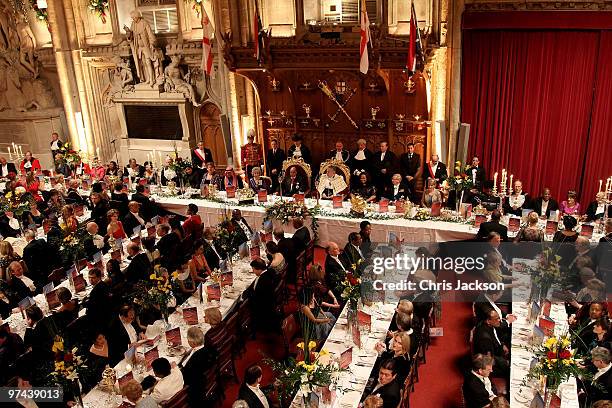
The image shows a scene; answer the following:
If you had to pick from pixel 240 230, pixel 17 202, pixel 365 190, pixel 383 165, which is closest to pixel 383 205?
pixel 365 190

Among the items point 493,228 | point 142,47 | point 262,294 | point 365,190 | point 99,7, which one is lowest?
point 262,294

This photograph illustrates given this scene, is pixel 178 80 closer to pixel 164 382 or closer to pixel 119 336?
pixel 119 336

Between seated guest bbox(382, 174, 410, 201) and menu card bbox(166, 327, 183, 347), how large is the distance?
5.02m

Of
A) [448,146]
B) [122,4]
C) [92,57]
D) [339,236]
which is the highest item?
[122,4]

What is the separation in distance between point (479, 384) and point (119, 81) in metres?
13.4

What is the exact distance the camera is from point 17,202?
931 cm

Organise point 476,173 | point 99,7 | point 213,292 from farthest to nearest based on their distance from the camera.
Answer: point 99,7 < point 476,173 < point 213,292

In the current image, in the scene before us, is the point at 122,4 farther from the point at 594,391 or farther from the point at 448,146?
the point at 594,391

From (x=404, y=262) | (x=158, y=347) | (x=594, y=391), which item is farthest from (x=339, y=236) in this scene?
(x=594, y=391)

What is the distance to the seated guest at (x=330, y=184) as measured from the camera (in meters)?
10.1

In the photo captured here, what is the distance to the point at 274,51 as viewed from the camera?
1170 centimetres

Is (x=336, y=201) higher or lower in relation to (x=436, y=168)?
lower

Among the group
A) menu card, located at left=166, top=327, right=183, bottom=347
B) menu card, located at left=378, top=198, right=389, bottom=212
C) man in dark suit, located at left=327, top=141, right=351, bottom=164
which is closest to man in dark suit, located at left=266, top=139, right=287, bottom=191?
man in dark suit, located at left=327, top=141, right=351, bottom=164

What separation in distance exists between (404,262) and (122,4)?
38.8ft
